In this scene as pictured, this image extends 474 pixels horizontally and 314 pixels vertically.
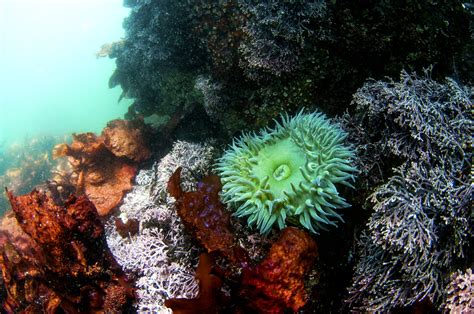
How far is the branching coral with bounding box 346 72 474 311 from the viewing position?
2.54m

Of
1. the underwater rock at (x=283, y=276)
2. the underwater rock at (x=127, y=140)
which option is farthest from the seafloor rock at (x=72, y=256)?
the underwater rock at (x=127, y=140)

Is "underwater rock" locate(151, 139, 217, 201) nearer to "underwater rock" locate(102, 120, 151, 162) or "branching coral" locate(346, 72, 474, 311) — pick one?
"underwater rock" locate(102, 120, 151, 162)

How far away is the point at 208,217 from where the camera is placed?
3400 millimetres

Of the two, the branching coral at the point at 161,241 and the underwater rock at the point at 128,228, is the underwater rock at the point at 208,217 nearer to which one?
the branching coral at the point at 161,241

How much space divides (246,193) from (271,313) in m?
1.16

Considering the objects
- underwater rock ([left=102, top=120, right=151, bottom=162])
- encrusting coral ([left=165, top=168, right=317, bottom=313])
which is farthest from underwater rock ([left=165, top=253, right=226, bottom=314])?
underwater rock ([left=102, top=120, right=151, bottom=162])

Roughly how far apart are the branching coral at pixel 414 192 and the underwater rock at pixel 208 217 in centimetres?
131

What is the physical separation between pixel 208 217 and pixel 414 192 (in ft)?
6.63

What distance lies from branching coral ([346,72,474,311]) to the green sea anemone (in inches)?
13.4

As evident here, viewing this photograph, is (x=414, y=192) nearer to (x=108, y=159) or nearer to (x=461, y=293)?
(x=461, y=293)

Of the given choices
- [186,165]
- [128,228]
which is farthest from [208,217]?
[128,228]

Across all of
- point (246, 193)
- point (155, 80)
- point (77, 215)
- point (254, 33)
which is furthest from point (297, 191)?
point (155, 80)

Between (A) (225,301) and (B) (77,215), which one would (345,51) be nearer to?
(A) (225,301)

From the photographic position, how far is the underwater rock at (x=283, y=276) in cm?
269
